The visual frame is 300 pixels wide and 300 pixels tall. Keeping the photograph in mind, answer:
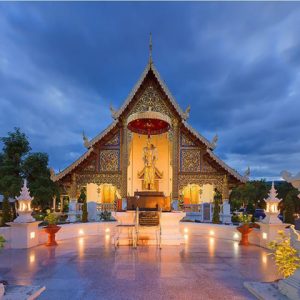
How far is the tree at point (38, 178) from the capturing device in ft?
60.0

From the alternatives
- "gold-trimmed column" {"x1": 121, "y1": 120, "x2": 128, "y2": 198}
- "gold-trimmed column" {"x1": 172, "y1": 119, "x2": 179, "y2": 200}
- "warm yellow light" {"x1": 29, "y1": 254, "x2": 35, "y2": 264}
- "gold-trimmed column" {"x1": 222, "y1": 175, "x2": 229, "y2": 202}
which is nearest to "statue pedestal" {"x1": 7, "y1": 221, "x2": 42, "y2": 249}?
"warm yellow light" {"x1": 29, "y1": 254, "x2": 35, "y2": 264}

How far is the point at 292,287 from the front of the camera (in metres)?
3.43

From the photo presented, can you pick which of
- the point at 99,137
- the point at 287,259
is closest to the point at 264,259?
the point at 287,259

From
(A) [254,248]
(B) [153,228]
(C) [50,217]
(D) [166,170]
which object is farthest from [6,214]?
(D) [166,170]

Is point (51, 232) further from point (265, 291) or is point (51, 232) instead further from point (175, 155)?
point (175, 155)

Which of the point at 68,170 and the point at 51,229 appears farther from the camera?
the point at 68,170

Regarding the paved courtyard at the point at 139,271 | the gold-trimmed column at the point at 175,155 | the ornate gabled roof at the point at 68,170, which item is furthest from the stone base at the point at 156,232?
the ornate gabled roof at the point at 68,170

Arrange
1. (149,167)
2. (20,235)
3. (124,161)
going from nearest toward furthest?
(20,235)
(149,167)
(124,161)

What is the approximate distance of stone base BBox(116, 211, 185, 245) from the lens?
360 inches

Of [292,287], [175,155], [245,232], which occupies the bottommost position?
[245,232]

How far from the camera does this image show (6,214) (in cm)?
958

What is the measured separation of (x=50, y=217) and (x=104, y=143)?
7081 mm

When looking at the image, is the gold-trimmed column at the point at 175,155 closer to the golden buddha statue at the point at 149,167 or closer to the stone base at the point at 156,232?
the golden buddha statue at the point at 149,167

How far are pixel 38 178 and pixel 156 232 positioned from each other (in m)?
12.2
